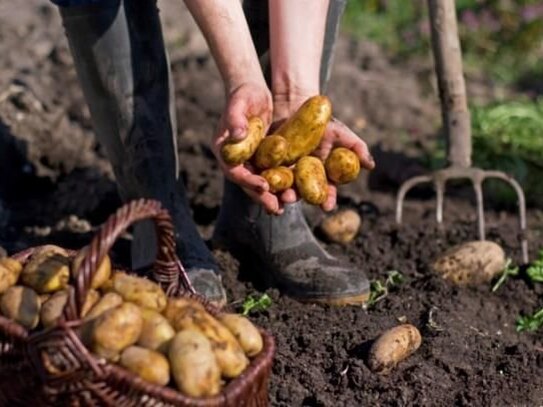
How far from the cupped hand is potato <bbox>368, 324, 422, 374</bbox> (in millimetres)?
391

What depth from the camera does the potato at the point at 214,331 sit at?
2.40 metres

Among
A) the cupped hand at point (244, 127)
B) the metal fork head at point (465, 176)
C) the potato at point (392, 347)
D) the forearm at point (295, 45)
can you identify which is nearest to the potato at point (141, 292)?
the cupped hand at point (244, 127)

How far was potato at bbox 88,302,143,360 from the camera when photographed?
232 centimetres

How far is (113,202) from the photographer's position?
4125mm

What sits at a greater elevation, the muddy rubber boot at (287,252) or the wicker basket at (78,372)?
the wicker basket at (78,372)

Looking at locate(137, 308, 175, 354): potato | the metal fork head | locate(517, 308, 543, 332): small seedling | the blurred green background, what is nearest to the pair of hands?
locate(137, 308, 175, 354): potato

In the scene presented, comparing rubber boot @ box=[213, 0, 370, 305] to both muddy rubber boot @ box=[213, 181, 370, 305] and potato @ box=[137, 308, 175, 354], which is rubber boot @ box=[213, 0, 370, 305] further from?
potato @ box=[137, 308, 175, 354]

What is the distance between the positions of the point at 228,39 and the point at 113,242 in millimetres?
739

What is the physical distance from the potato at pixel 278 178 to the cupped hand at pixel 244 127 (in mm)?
24

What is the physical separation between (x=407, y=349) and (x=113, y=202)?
136 cm

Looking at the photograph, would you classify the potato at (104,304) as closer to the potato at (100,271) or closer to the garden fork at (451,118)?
the potato at (100,271)

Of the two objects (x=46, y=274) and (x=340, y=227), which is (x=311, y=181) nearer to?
(x=46, y=274)

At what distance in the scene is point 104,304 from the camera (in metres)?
2.45

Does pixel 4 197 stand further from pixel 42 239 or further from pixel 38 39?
pixel 38 39
